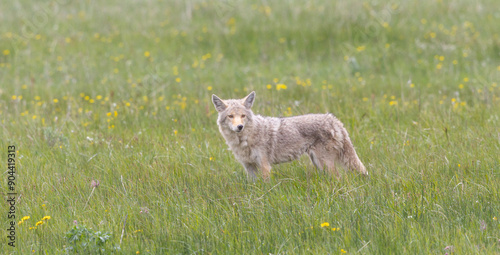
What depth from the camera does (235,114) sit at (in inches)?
223

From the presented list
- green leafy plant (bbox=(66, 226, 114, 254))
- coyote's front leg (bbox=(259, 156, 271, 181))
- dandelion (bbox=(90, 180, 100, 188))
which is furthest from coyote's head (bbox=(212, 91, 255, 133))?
green leafy plant (bbox=(66, 226, 114, 254))

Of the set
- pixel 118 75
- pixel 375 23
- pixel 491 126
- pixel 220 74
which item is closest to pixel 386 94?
pixel 491 126

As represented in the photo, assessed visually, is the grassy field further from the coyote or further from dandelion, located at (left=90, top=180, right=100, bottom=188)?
the coyote

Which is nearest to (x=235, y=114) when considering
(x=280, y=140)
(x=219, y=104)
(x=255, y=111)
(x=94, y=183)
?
(x=219, y=104)

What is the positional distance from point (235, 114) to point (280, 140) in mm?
634

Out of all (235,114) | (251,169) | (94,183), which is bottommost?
(251,169)

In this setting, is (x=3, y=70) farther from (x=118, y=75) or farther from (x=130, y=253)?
(x=130, y=253)

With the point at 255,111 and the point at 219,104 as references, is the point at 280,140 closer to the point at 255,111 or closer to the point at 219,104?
the point at 219,104

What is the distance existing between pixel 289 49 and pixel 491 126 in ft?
21.4

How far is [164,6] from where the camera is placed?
51.2 feet

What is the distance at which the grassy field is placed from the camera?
4.27m

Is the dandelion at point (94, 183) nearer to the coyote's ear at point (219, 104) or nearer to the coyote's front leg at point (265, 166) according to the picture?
the coyote's ear at point (219, 104)

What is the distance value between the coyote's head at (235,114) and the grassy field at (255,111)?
0.50 m

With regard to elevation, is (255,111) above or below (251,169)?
above
